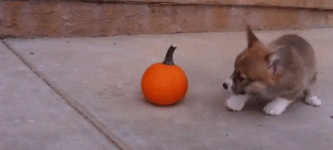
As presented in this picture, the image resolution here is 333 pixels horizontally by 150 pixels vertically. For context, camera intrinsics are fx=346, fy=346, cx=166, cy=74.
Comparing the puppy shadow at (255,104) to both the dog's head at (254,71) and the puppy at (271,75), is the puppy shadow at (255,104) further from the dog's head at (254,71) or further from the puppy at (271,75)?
the dog's head at (254,71)

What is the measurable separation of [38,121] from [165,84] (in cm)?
91

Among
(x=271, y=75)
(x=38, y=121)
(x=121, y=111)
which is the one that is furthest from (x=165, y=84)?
(x=38, y=121)

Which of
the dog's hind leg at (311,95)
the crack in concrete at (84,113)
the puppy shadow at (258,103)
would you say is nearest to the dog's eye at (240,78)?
the puppy shadow at (258,103)

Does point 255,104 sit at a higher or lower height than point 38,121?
lower

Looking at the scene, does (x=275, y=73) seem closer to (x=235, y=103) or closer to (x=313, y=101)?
(x=235, y=103)

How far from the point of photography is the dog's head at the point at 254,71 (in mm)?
2549

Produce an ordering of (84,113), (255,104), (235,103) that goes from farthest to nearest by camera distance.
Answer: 1. (255,104)
2. (235,103)
3. (84,113)

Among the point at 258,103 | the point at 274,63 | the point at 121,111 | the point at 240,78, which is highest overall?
the point at 274,63

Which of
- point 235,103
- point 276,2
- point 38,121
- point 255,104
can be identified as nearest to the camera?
point 38,121

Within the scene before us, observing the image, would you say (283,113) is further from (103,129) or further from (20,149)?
(20,149)

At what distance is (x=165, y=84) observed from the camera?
8.35 ft

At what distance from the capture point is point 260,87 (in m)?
2.62

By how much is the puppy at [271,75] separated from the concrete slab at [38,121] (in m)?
1.13

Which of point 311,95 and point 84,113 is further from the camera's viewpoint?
point 311,95
